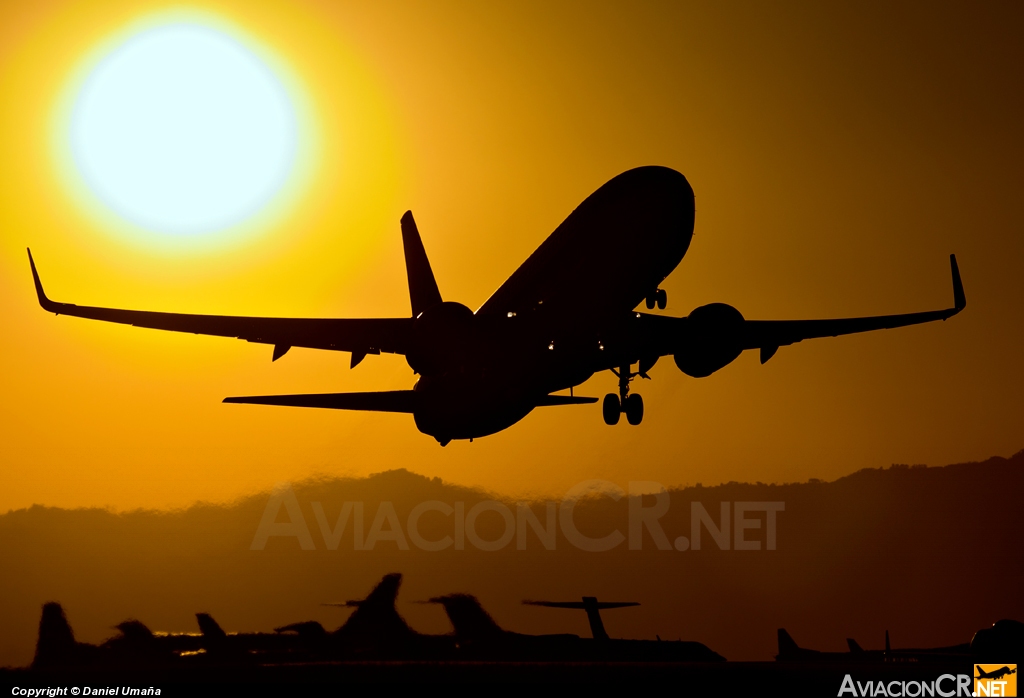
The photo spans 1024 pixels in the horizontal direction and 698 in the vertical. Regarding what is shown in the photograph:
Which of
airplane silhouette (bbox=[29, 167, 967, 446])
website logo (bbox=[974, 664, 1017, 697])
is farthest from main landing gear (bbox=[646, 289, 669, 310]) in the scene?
website logo (bbox=[974, 664, 1017, 697])

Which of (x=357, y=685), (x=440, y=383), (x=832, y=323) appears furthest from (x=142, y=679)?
(x=832, y=323)

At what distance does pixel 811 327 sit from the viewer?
5578 cm

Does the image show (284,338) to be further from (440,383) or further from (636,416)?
(636,416)

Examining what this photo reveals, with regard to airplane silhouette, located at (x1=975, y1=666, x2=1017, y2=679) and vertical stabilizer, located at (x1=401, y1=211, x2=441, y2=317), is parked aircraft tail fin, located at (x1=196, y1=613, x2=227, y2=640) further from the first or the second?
airplane silhouette, located at (x1=975, y1=666, x2=1017, y2=679)

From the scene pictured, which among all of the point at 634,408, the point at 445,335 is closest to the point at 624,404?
the point at 634,408

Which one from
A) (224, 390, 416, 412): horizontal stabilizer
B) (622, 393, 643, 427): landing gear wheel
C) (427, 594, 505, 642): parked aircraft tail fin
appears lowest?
(427, 594, 505, 642): parked aircraft tail fin

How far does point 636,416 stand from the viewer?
52938 mm

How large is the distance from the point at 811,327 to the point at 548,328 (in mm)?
15706

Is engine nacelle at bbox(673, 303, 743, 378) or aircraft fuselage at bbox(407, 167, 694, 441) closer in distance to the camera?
aircraft fuselage at bbox(407, 167, 694, 441)

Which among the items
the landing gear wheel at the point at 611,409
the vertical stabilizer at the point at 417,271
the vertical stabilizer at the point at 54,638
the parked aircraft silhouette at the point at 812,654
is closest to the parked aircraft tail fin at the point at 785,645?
the parked aircraft silhouette at the point at 812,654

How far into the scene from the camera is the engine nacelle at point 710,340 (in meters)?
51.4

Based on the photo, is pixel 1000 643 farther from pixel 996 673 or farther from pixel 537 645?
pixel 537 645

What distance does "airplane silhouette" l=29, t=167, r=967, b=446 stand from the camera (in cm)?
4569

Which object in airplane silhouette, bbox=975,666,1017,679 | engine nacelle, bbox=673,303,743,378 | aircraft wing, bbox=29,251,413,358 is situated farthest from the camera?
engine nacelle, bbox=673,303,743,378
